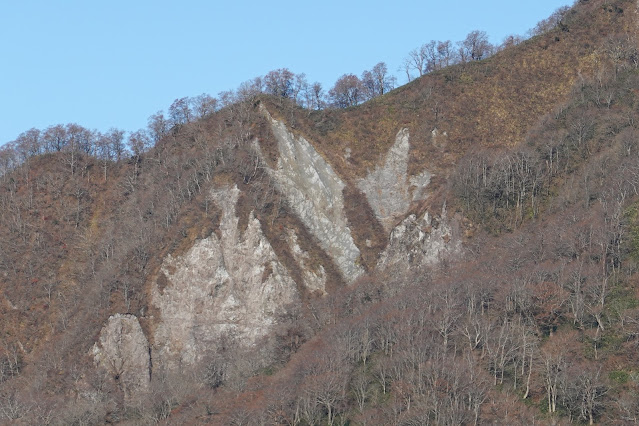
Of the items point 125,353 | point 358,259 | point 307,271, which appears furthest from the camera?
point 358,259

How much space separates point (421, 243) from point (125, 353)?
143ft

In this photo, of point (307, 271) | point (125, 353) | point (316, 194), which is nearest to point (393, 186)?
point (316, 194)

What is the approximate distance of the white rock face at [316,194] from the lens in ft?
460

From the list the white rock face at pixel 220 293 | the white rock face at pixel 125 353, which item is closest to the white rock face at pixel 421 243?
the white rock face at pixel 220 293

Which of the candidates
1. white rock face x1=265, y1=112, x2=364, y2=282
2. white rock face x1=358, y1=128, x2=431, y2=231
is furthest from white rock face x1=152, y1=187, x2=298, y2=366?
white rock face x1=358, y1=128, x2=431, y2=231

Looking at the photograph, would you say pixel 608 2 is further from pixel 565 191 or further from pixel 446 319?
pixel 446 319

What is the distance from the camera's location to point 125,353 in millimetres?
128125

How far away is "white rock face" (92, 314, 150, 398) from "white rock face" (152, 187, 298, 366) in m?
2.48

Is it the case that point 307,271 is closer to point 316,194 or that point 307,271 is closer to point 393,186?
point 316,194

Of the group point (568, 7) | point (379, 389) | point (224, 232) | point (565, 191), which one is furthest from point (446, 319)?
point (568, 7)

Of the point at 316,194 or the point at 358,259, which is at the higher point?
the point at 316,194

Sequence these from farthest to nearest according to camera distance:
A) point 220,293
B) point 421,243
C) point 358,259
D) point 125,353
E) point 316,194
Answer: point 316,194 < point 358,259 < point 421,243 < point 220,293 < point 125,353

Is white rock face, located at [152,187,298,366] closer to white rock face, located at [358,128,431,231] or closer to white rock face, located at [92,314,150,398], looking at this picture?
white rock face, located at [92,314,150,398]

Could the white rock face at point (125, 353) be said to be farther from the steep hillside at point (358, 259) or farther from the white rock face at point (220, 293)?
the white rock face at point (220, 293)
